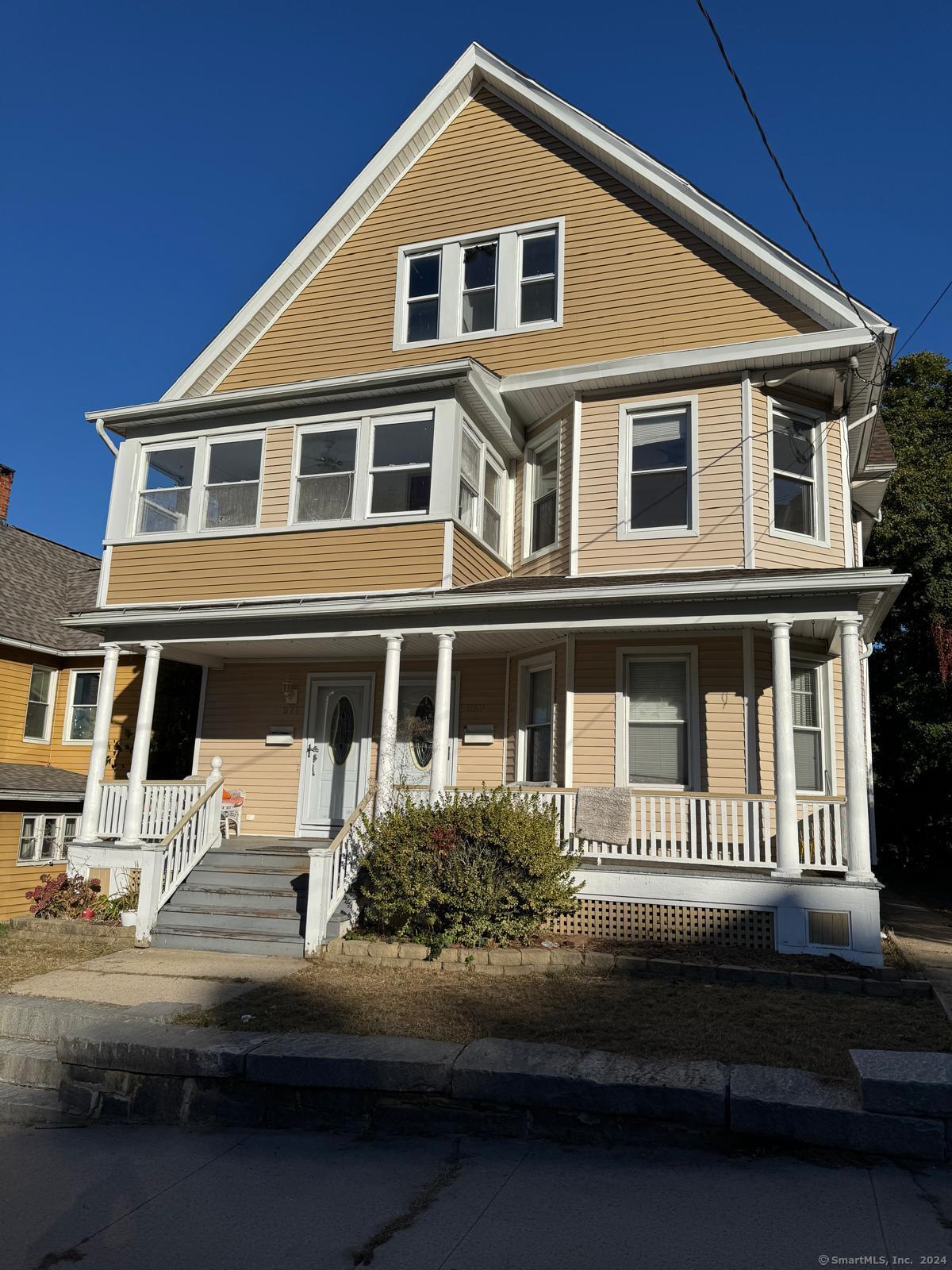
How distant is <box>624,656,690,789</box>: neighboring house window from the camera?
11.6 m

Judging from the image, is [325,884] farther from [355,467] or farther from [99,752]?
[355,467]

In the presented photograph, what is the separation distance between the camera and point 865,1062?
4953mm

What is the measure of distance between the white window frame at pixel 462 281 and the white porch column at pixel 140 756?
235 inches

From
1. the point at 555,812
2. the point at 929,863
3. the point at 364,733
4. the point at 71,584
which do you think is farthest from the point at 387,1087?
the point at 929,863

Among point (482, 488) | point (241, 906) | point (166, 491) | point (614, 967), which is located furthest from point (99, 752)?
point (614, 967)

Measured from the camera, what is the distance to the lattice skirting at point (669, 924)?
9594 millimetres

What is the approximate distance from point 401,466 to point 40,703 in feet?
33.1

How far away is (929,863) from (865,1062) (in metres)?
23.0

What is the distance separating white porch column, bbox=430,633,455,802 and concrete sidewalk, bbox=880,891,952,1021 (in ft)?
18.2

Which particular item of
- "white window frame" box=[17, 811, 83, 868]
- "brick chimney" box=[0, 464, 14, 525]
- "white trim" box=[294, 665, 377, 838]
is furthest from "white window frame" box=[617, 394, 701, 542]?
"brick chimney" box=[0, 464, 14, 525]

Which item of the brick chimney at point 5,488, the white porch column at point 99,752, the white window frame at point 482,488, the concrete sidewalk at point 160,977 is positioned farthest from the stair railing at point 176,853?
the brick chimney at point 5,488

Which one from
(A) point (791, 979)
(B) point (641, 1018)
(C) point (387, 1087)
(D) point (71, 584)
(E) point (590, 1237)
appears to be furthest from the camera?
(D) point (71, 584)

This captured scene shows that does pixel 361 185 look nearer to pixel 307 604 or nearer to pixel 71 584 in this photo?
pixel 307 604

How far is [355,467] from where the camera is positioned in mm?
12578
